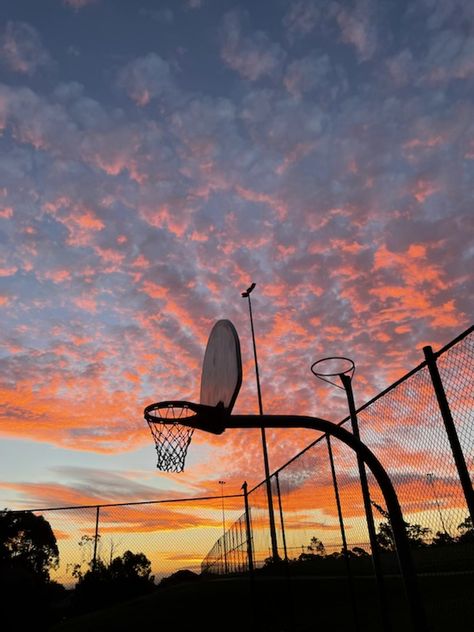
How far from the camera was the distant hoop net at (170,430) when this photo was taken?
5.98 meters

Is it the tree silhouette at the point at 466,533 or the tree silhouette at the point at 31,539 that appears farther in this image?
the tree silhouette at the point at 31,539

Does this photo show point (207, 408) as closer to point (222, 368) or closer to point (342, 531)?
point (222, 368)

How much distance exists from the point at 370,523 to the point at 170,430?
9.70ft

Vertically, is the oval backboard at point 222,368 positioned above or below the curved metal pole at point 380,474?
above

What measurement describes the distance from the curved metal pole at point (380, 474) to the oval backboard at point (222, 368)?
274mm

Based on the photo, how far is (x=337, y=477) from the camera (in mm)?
7848

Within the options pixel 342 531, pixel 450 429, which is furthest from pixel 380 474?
pixel 342 531

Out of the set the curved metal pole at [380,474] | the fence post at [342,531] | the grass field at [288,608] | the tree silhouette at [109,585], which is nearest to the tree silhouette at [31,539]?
the tree silhouette at [109,585]

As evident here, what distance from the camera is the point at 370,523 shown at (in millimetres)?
6484

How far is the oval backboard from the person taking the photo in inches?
227

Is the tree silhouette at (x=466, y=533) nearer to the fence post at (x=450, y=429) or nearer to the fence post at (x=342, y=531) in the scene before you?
the fence post at (x=450, y=429)

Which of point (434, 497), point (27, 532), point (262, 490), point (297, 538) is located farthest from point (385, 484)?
point (27, 532)

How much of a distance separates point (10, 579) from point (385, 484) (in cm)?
669

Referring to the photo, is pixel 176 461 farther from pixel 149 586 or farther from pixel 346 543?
pixel 149 586
